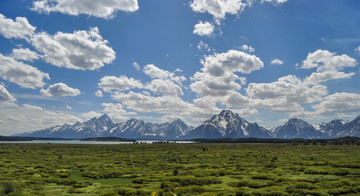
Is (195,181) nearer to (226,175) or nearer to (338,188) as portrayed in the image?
(226,175)

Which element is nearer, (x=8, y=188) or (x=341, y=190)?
(x=8, y=188)

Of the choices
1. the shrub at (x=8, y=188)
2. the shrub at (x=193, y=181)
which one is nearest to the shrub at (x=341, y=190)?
the shrub at (x=193, y=181)

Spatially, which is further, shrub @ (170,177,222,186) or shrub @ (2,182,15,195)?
shrub @ (170,177,222,186)

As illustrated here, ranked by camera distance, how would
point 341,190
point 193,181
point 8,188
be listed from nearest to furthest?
point 8,188, point 341,190, point 193,181

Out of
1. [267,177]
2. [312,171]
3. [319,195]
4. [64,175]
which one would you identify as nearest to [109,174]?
[64,175]

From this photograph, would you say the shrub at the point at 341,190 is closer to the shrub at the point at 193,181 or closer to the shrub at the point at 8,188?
the shrub at the point at 193,181

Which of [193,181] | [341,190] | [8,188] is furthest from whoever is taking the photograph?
[193,181]

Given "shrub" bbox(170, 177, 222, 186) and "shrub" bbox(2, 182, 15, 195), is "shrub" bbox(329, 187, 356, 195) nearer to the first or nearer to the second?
"shrub" bbox(170, 177, 222, 186)

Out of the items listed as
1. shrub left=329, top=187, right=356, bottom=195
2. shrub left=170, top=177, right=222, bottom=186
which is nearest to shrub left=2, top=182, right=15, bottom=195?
shrub left=170, top=177, right=222, bottom=186

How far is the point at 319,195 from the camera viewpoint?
87.8 feet

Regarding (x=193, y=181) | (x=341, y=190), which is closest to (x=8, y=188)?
(x=193, y=181)

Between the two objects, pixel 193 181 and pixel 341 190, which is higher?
pixel 341 190

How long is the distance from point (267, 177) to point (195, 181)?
13.0 m

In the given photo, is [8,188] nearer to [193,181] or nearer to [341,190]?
[193,181]
